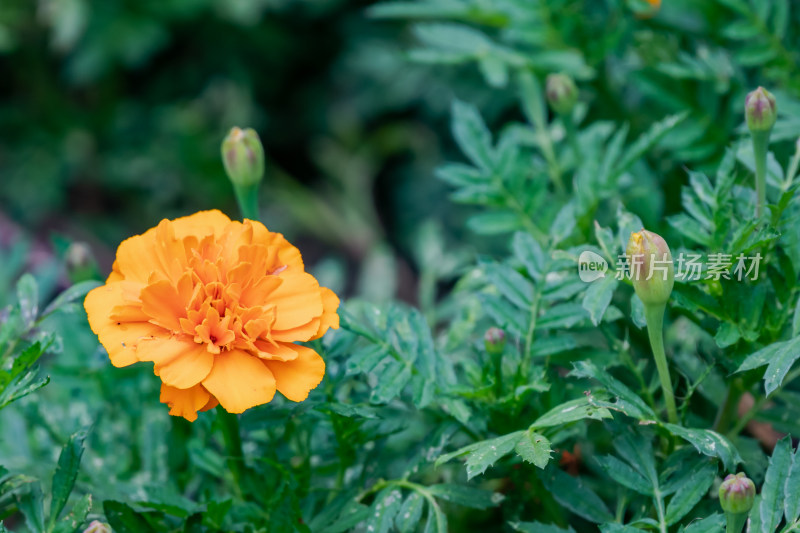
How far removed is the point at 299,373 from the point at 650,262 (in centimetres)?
29

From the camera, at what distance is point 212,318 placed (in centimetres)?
63

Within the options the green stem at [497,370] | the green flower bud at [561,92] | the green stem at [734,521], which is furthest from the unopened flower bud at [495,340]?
the green flower bud at [561,92]

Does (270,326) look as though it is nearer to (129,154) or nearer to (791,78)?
(791,78)

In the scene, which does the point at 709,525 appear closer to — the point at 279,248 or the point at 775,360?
the point at 775,360

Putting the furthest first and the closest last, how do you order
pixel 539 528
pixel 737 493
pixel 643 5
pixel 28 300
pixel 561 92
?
pixel 643 5
pixel 561 92
pixel 28 300
pixel 539 528
pixel 737 493

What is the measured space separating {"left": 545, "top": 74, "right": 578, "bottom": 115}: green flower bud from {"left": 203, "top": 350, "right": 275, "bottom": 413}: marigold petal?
0.50 m

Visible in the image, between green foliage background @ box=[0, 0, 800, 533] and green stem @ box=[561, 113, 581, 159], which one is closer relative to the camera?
green foliage background @ box=[0, 0, 800, 533]

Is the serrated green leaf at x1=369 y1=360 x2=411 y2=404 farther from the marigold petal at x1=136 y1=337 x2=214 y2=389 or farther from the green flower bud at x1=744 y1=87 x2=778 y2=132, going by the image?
the green flower bud at x1=744 y1=87 x2=778 y2=132

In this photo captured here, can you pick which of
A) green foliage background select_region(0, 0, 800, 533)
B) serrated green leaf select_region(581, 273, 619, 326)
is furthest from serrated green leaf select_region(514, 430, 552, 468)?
serrated green leaf select_region(581, 273, 619, 326)

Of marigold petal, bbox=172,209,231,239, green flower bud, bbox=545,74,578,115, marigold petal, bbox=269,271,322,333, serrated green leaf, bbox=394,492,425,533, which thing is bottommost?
serrated green leaf, bbox=394,492,425,533

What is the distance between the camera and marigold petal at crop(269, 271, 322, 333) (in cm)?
65

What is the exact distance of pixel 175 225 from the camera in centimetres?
70

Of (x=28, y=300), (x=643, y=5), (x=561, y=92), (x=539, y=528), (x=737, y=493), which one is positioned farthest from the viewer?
(x=643, y=5)

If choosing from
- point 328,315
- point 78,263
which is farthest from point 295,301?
point 78,263
